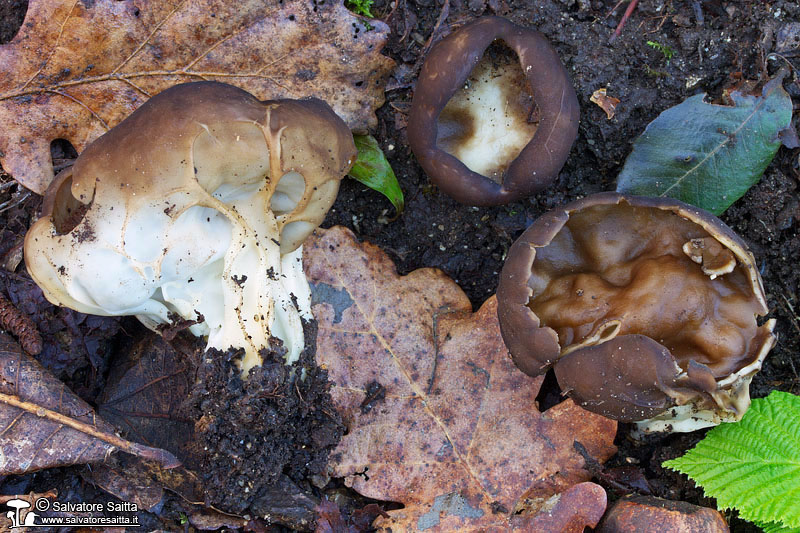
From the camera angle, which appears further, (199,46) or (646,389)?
(199,46)

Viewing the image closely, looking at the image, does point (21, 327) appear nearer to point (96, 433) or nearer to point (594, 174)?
point (96, 433)

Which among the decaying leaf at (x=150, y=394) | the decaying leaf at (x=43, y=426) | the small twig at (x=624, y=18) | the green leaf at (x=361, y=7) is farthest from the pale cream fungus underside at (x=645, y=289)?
the decaying leaf at (x=43, y=426)

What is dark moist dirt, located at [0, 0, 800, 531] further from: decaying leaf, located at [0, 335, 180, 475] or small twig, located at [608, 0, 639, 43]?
decaying leaf, located at [0, 335, 180, 475]

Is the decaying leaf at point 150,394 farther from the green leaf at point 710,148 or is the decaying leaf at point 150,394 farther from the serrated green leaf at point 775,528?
the serrated green leaf at point 775,528

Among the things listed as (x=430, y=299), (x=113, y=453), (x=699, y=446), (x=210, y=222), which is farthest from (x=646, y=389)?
(x=113, y=453)

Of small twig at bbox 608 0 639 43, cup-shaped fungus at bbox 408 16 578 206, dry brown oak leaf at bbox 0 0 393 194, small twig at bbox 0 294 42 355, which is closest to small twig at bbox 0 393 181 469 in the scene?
small twig at bbox 0 294 42 355

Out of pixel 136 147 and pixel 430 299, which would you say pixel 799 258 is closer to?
pixel 430 299
